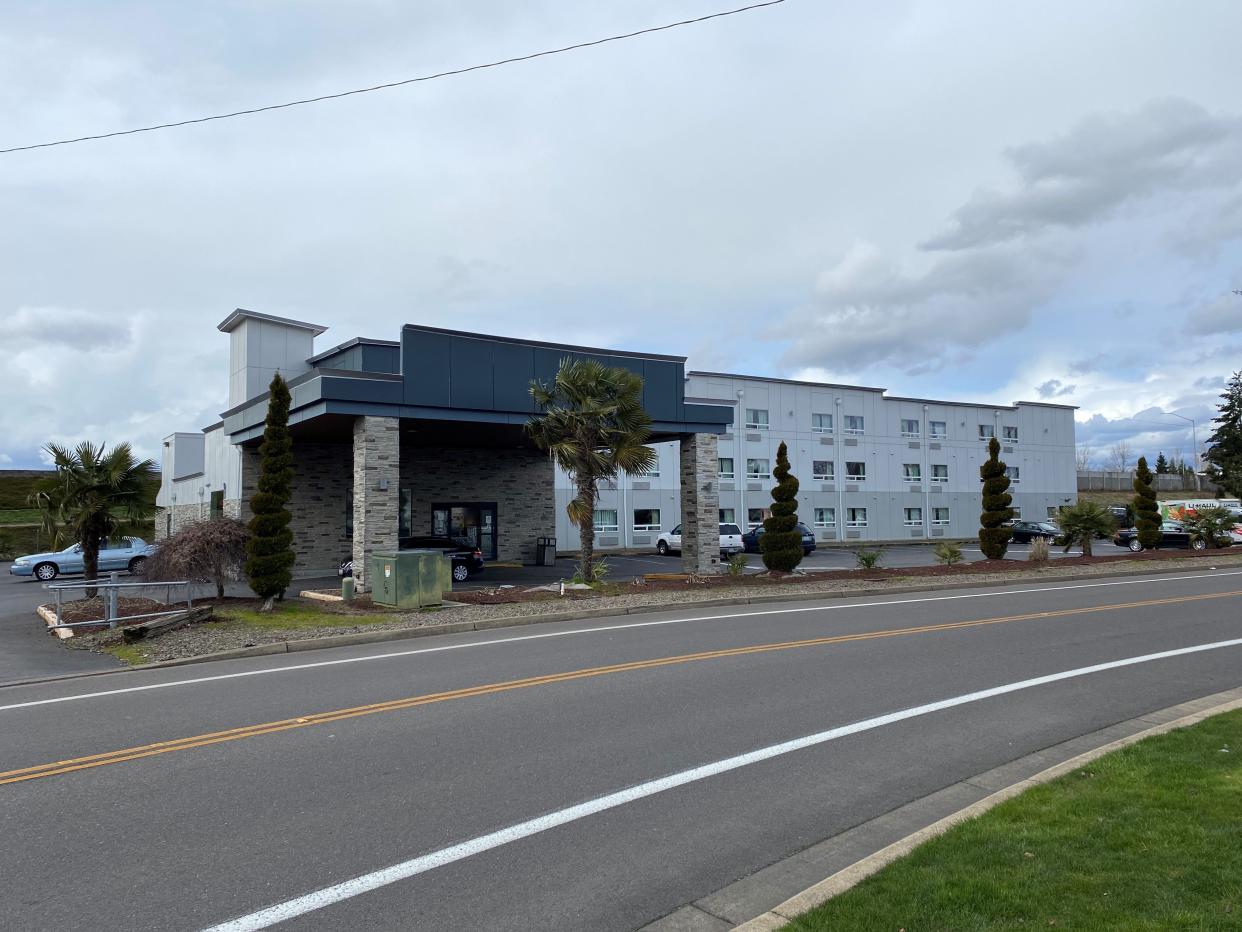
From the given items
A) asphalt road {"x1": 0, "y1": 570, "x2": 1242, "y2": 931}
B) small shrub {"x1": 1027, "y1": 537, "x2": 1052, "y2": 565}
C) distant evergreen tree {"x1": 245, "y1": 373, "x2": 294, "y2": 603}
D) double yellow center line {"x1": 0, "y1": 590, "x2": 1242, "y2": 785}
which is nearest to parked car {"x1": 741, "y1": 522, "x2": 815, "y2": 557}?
small shrub {"x1": 1027, "y1": 537, "x2": 1052, "y2": 565}

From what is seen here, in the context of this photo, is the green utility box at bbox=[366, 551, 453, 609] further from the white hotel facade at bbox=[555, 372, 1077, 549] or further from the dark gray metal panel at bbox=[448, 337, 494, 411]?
the white hotel facade at bbox=[555, 372, 1077, 549]

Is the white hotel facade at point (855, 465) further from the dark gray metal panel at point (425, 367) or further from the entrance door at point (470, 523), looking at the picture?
the dark gray metal panel at point (425, 367)

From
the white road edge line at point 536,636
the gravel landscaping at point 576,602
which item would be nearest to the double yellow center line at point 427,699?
the white road edge line at point 536,636

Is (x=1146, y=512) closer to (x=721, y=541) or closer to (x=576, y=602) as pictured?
(x=721, y=541)

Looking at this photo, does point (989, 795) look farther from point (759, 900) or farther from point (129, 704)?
point (129, 704)

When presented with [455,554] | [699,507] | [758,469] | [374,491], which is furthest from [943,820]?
[758,469]

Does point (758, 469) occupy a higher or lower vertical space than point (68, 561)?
higher

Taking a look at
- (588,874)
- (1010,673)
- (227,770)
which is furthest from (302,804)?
(1010,673)

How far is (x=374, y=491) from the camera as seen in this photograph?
21109 mm

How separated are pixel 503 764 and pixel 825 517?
160ft

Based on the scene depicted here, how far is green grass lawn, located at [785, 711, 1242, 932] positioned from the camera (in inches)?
156

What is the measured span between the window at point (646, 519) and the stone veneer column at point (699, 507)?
65.6 ft

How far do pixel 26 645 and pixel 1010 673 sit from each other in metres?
14.8

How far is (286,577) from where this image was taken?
750 inches
